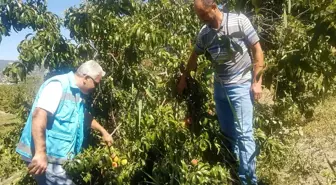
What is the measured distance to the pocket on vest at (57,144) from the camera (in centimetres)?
294

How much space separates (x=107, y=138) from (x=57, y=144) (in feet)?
1.21

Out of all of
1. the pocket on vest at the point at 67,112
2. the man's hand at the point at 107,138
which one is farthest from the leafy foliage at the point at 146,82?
the pocket on vest at the point at 67,112

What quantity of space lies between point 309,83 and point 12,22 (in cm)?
275

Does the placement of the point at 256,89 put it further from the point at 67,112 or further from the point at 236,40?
the point at 67,112

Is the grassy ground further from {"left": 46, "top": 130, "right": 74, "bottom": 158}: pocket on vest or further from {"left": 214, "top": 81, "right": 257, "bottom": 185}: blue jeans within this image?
{"left": 46, "top": 130, "right": 74, "bottom": 158}: pocket on vest

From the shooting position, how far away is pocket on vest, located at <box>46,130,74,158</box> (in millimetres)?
2936

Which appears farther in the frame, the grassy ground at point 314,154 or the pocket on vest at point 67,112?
the grassy ground at point 314,154

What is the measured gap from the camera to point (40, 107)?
278cm

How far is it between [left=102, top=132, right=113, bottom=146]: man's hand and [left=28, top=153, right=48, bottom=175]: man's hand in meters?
0.50

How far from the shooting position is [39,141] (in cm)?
274

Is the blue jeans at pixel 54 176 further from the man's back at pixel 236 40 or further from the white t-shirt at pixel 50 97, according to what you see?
the man's back at pixel 236 40

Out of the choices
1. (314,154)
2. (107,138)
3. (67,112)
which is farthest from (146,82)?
(314,154)

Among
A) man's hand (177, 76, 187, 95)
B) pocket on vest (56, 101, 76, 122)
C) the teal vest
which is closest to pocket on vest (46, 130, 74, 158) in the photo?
the teal vest

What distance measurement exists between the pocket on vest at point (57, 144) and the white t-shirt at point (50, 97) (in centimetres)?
20
